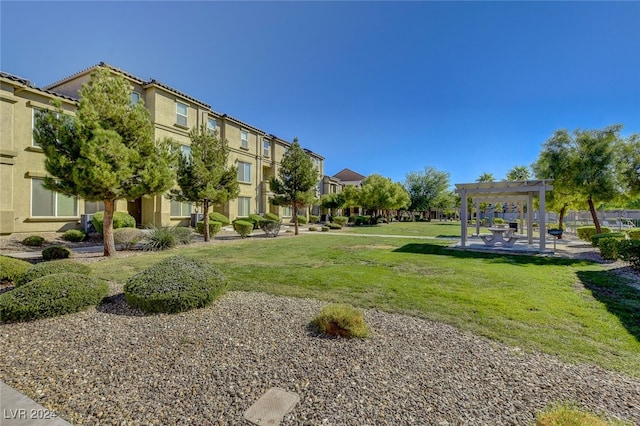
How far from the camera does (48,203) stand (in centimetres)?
1489

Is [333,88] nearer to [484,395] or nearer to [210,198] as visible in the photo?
[210,198]

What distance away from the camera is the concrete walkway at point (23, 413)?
2.40 metres

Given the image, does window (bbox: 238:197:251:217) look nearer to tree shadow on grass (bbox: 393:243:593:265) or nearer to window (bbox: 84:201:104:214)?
window (bbox: 84:201:104:214)

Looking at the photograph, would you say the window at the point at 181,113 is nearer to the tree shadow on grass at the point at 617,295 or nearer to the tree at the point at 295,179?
the tree at the point at 295,179

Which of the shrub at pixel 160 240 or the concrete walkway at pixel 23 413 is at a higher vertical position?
the shrub at pixel 160 240

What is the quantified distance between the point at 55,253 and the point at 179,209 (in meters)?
11.2

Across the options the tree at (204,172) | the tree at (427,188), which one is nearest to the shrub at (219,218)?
the tree at (204,172)

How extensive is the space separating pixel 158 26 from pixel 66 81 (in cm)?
1459

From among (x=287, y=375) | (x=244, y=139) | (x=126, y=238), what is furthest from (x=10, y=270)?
(x=244, y=139)

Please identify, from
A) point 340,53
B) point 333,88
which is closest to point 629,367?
point 340,53

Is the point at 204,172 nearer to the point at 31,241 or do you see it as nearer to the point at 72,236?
the point at 72,236

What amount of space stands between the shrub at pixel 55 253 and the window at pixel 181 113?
13.3 m

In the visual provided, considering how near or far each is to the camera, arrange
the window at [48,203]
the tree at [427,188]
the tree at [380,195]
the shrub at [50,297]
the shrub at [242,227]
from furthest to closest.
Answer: the tree at [427,188] → the tree at [380,195] → the shrub at [242,227] → the window at [48,203] → the shrub at [50,297]

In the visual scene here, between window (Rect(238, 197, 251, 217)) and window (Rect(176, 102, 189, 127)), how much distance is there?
831 cm
